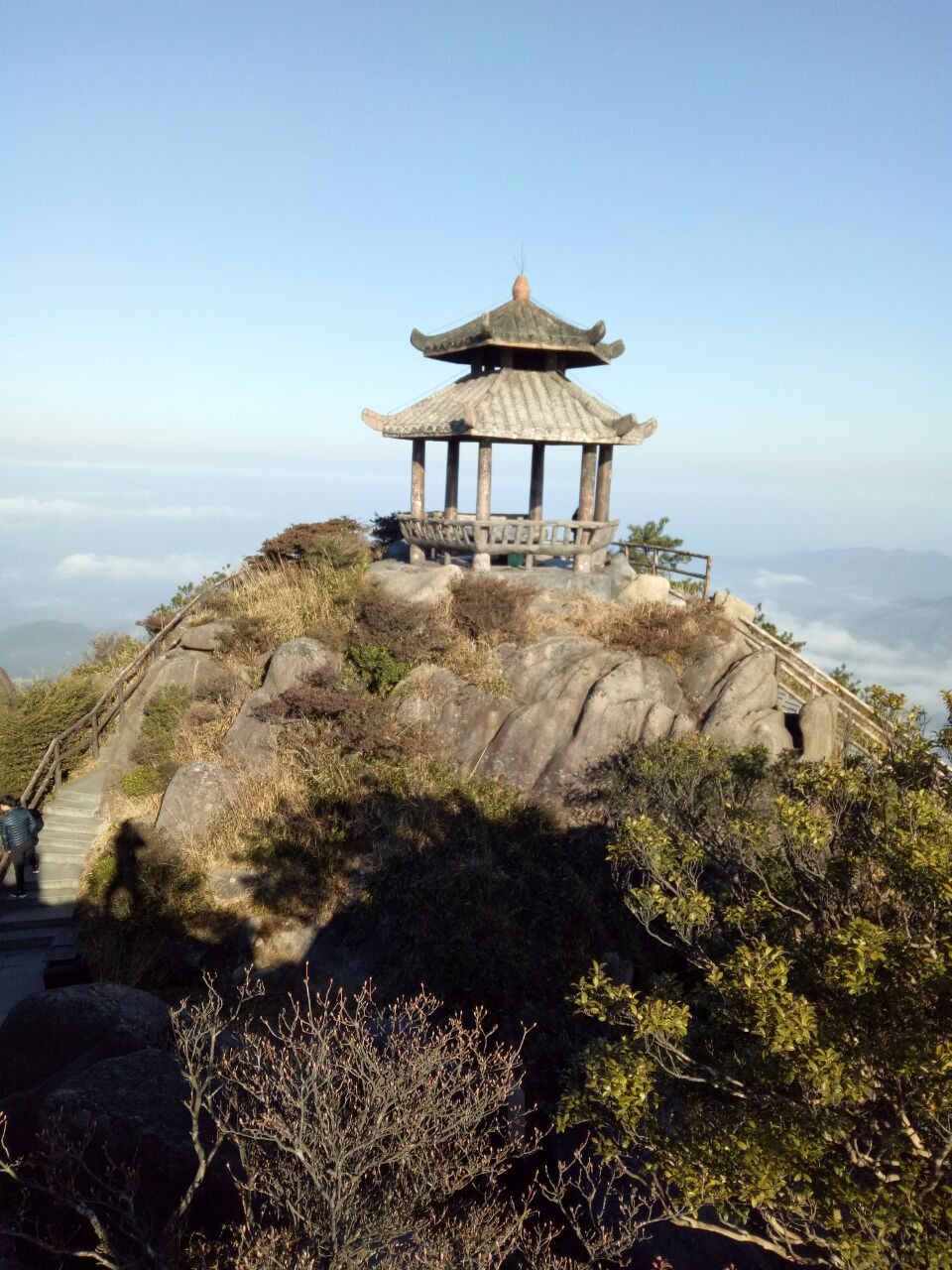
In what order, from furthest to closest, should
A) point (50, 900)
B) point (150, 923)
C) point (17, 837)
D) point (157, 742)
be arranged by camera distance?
point (157, 742)
point (50, 900)
point (17, 837)
point (150, 923)

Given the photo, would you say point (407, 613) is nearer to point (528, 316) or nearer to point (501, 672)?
point (501, 672)

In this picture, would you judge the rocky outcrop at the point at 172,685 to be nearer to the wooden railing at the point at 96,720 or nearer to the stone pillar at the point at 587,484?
the wooden railing at the point at 96,720

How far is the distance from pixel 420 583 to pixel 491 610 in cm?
219

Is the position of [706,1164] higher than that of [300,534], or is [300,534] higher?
[300,534]

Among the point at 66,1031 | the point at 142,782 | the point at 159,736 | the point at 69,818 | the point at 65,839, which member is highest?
the point at 159,736

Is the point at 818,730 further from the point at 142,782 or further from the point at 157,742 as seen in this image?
the point at 157,742

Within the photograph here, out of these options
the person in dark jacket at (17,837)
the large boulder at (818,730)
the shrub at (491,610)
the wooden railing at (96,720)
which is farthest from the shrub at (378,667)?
the large boulder at (818,730)

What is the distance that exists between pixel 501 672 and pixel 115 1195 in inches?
413

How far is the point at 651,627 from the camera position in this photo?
54.6 ft

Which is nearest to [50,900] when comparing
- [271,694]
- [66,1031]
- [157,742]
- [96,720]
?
[157,742]

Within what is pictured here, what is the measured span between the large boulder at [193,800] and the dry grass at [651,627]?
7099 millimetres

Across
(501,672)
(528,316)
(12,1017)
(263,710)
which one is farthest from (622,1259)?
(528,316)

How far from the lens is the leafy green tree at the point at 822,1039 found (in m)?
5.57

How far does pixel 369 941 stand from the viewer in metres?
12.8
